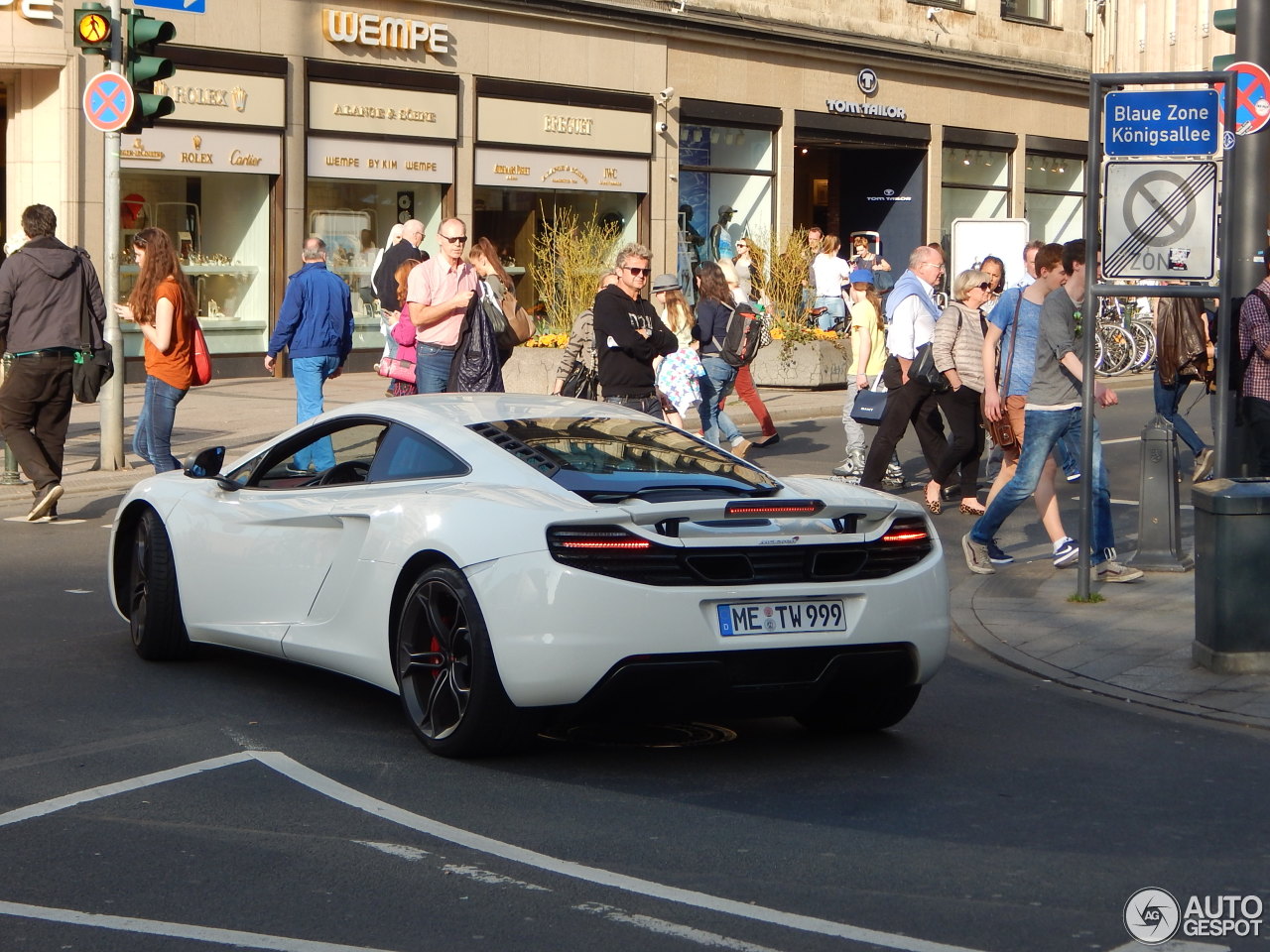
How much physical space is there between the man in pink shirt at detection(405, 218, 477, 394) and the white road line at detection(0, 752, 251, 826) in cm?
722

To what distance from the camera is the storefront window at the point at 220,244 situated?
75.3ft

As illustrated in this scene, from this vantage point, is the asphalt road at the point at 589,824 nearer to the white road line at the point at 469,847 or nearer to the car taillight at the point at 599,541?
the white road line at the point at 469,847

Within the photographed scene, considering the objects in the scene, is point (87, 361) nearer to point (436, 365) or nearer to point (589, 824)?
point (436, 365)

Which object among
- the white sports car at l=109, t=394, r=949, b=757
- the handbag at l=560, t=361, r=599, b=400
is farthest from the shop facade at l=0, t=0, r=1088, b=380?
the white sports car at l=109, t=394, r=949, b=757

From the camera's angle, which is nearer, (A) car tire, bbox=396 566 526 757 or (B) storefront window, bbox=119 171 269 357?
(A) car tire, bbox=396 566 526 757

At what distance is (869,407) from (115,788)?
343 inches

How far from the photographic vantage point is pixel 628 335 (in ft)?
38.6

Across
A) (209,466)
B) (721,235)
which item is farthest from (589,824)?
(721,235)

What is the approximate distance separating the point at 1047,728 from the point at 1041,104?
3226cm

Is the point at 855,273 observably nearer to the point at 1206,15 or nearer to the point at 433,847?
the point at 433,847

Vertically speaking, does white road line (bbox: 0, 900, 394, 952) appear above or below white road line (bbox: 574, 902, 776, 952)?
below

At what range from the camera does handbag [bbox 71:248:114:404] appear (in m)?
12.5

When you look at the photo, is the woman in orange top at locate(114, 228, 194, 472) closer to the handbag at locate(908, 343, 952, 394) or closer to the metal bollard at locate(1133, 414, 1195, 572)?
the handbag at locate(908, 343, 952, 394)

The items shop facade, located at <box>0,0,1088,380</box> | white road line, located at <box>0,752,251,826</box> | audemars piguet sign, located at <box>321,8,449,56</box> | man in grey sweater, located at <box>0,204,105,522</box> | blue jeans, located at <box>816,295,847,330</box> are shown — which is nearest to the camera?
white road line, located at <box>0,752,251,826</box>
